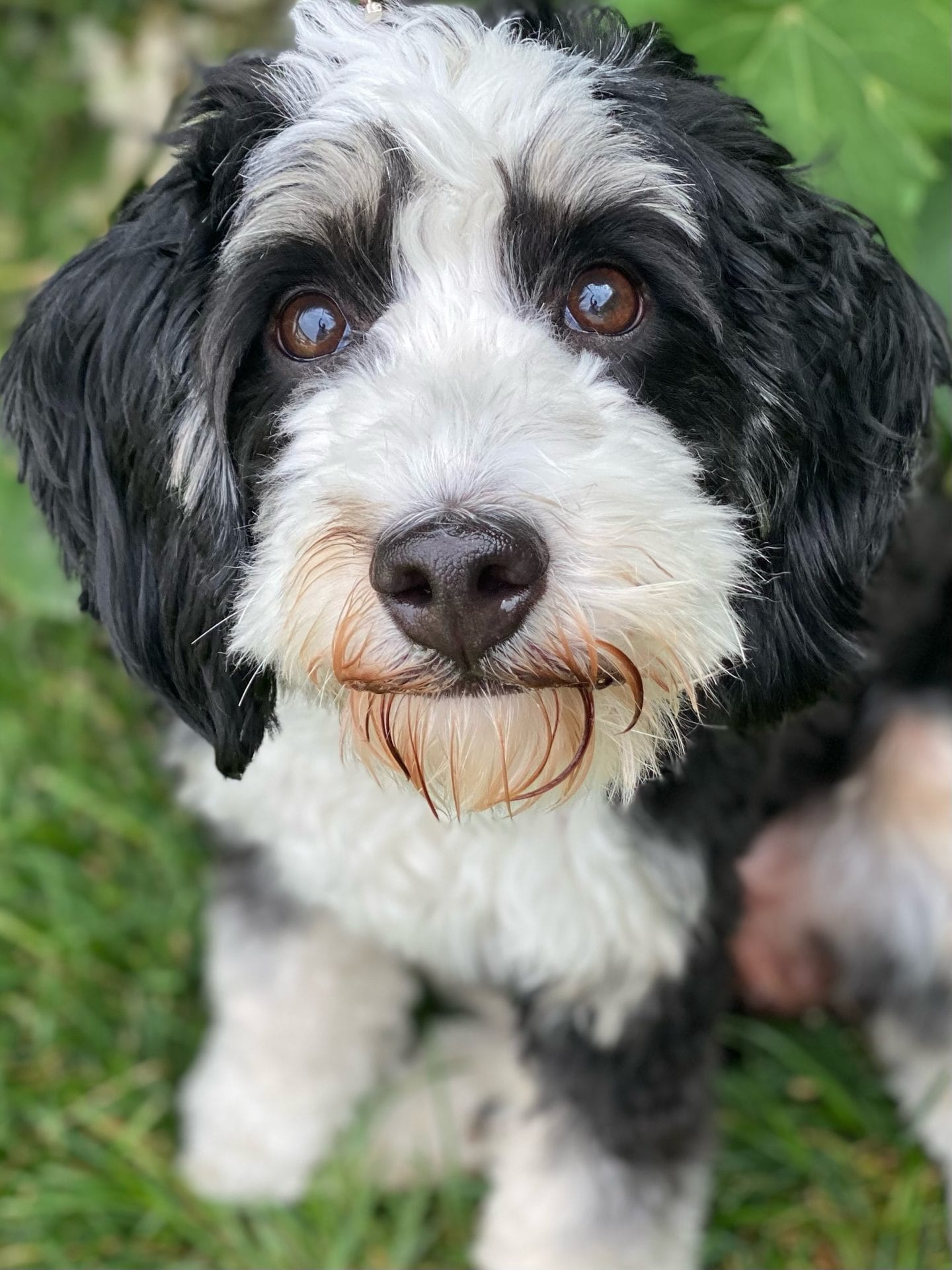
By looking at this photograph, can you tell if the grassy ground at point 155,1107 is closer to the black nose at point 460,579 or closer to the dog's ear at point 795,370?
the dog's ear at point 795,370

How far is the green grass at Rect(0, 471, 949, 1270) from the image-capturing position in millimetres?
2359

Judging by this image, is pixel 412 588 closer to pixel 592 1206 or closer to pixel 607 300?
pixel 607 300

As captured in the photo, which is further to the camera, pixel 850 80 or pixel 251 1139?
pixel 251 1139

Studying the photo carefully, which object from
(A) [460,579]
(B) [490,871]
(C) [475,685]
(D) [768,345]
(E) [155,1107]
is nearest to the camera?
(A) [460,579]

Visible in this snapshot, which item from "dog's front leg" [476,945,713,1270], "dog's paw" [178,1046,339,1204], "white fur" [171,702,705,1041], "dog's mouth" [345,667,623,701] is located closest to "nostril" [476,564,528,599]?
"dog's mouth" [345,667,623,701]

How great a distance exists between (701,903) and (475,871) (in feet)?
1.10

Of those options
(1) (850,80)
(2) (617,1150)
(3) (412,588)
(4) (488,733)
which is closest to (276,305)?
(3) (412,588)

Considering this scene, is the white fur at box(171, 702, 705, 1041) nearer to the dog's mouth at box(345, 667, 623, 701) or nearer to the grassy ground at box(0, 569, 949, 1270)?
the dog's mouth at box(345, 667, 623, 701)

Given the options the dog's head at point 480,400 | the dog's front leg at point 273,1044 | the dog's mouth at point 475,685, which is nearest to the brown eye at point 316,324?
the dog's head at point 480,400

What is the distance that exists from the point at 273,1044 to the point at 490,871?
0.76 metres

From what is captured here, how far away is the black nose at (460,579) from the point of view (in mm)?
1282

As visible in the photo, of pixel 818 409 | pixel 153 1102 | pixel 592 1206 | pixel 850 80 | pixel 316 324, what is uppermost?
pixel 850 80

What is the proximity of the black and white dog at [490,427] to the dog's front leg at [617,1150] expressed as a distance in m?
0.29

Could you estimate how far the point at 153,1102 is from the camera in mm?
2516
